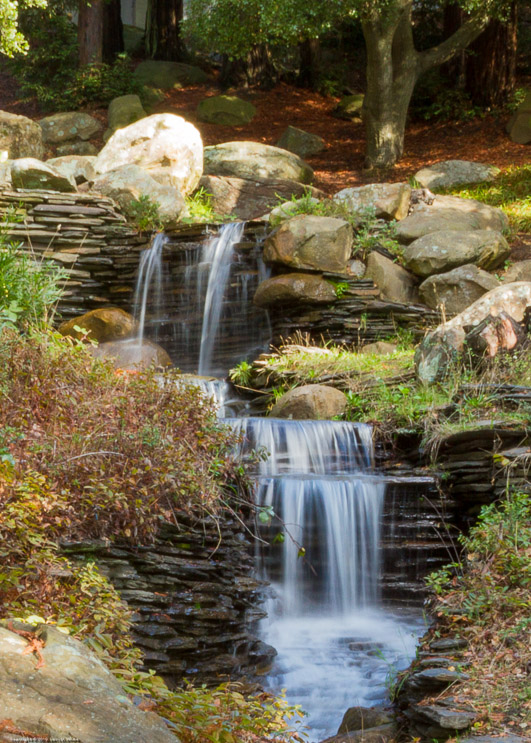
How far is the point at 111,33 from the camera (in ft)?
66.4

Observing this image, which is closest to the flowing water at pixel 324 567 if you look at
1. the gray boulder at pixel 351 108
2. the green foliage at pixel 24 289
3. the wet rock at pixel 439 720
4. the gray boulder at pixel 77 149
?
the wet rock at pixel 439 720

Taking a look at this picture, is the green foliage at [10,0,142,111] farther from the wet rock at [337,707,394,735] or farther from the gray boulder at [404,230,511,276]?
the wet rock at [337,707,394,735]

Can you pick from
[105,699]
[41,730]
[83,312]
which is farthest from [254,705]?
[83,312]

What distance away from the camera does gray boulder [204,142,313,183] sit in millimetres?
14711

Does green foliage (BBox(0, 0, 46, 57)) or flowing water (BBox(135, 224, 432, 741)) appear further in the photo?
green foliage (BBox(0, 0, 46, 57))

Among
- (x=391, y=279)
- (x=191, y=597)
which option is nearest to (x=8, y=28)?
(x=391, y=279)

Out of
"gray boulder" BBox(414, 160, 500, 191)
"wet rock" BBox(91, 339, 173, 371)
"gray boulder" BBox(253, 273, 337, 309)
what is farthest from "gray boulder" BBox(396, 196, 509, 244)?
"wet rock" BBox(91, 339, 173, 371)

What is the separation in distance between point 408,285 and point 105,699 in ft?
29.5

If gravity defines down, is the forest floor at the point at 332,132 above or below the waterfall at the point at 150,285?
above

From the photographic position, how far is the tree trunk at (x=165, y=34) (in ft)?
68.8

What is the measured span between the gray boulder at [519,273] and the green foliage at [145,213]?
5.28 m

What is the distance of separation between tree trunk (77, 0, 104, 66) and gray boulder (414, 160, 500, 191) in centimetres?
889

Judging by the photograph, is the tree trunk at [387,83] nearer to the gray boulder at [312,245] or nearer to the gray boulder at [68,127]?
the gray boulder at [312,245]

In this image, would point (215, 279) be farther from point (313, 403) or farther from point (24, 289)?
point (24, 289)
